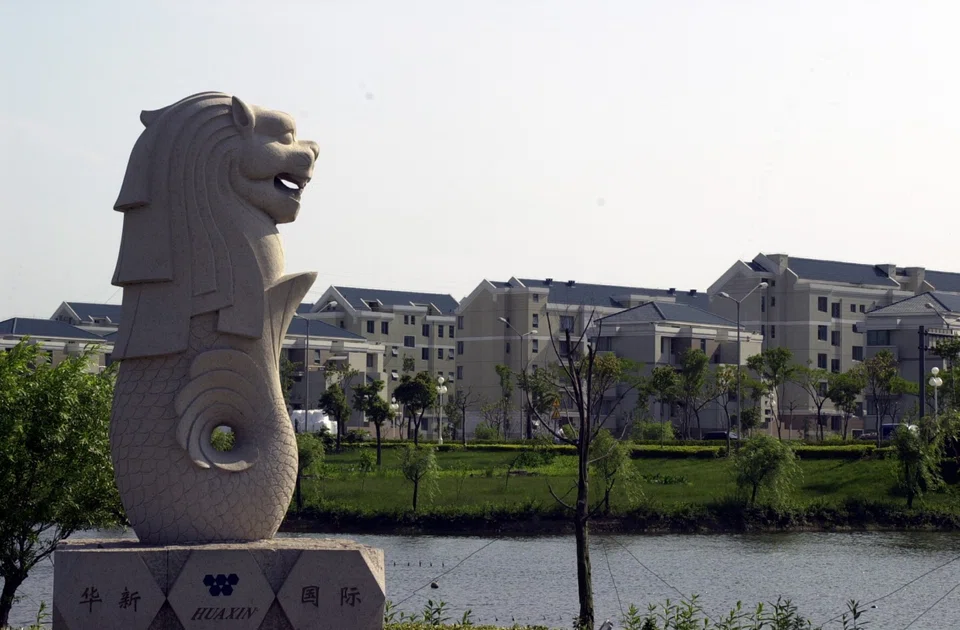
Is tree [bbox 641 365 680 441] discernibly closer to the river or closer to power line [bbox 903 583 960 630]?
the river

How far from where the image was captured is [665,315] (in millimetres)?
59500

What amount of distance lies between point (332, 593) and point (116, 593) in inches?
60.4

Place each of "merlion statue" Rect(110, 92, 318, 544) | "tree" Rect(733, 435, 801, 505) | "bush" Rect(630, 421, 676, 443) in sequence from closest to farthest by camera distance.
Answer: "merlion statue" Rect(110, 92, 318, 544) → "tree" Rect(733, 435, 801, 505) → "bush" Rect(630, 421, 676, 443)

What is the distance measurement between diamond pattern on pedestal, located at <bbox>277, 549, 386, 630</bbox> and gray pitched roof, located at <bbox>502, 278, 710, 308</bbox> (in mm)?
54310

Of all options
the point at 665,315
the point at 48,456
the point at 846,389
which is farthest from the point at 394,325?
the point at 48,456

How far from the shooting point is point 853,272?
66062 mm

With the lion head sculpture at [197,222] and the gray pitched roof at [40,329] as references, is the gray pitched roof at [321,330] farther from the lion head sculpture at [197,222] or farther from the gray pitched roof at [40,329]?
the lion head sculpture at [197,222]

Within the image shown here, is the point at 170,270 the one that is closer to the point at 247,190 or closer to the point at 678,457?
the point at 247,190

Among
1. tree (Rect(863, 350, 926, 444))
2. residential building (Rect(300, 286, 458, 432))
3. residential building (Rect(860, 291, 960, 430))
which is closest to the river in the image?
tree (Rect(863, 350, 926, 444))

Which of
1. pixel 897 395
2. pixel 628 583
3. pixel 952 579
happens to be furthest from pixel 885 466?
pixel 897 395

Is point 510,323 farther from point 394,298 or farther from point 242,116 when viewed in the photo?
point 242,116

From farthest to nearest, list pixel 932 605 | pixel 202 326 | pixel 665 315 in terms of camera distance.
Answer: pixel 665 315
pixel 932 605
pixel 202 326

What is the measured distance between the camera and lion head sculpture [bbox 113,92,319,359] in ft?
35.1

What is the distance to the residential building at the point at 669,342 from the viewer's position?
189ft
